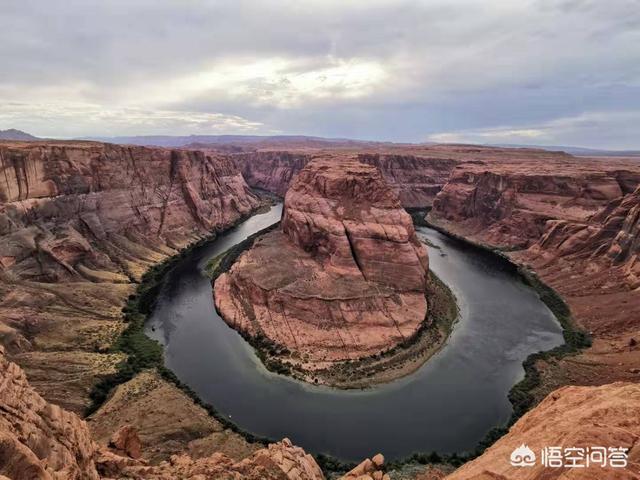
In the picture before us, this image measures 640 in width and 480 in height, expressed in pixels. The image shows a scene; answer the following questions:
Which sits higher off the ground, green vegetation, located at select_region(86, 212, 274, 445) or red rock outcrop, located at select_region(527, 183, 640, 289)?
red rock outcrop, located at select_region(527, 183, 640, 289)

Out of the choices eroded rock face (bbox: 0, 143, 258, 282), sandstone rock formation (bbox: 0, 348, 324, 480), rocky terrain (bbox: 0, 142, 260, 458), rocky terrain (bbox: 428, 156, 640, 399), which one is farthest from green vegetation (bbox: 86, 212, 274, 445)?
rocky terrain (bbox: 428, 156, 640, 399)

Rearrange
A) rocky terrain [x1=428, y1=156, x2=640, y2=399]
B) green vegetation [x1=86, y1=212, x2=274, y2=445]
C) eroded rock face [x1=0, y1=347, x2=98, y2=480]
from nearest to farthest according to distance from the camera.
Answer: eroded rock face [x1=0, y1=347, x2=98, y2=480] → green vegetation [x1=86, y1=212, x2=274, y2=445] → rocky terrain [x1=428, y1=156, x2=640, y2=399]

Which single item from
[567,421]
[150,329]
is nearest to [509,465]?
[567,421]

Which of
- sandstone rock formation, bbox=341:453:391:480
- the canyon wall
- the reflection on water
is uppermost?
the canyon wall

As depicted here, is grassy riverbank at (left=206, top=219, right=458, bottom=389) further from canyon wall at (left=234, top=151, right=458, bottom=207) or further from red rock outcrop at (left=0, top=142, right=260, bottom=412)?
canyon wall at (left=234, top=151, right=458, bottom=207)

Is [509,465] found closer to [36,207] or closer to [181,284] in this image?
[181,284]

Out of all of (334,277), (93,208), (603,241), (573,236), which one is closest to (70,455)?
(334,277)
